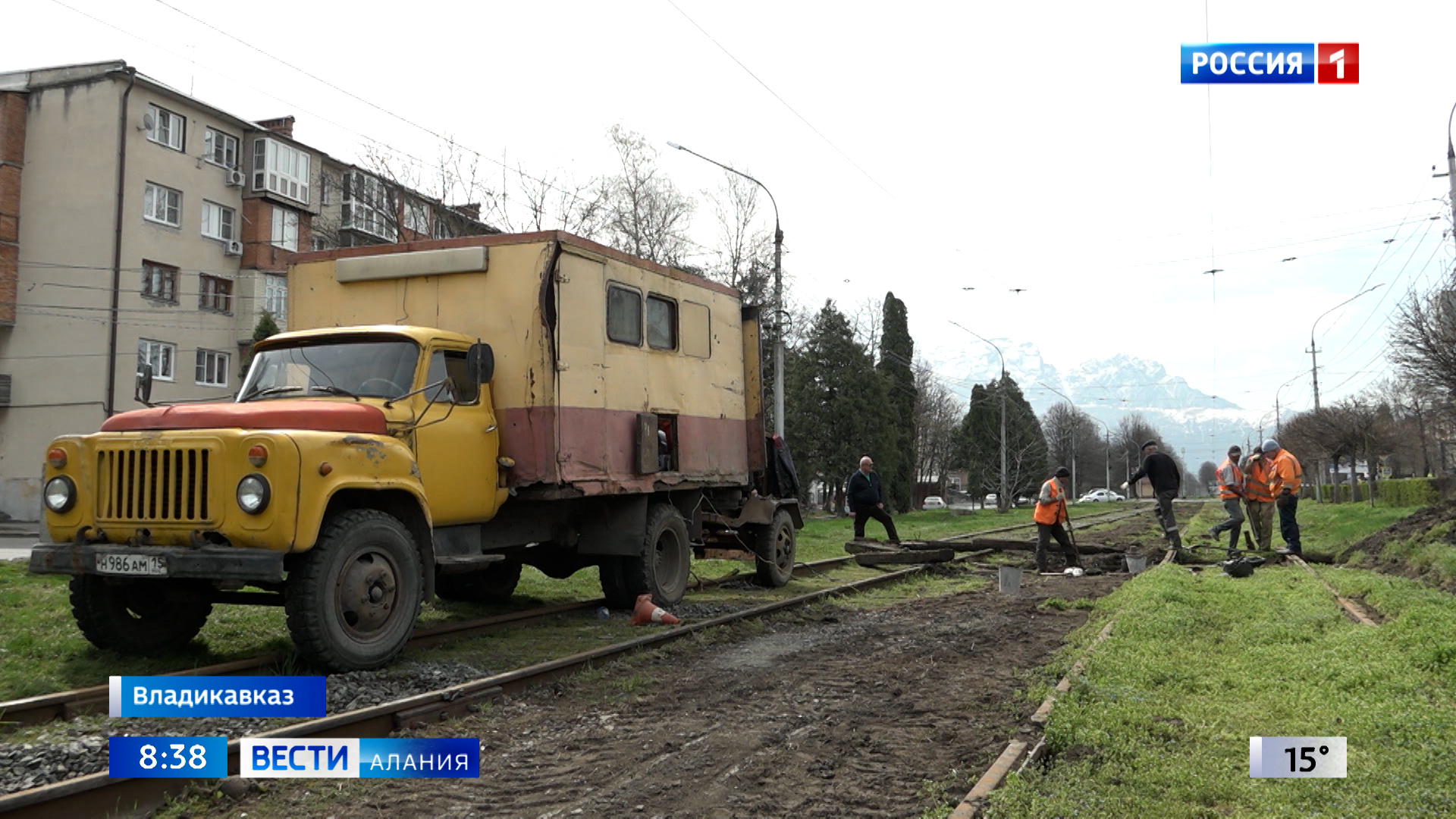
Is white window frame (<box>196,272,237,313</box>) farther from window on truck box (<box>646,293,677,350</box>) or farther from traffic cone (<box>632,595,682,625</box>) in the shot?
traffic cone (<box>632,595,682,625</box>)

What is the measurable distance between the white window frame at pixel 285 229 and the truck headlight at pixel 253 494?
3391 cm

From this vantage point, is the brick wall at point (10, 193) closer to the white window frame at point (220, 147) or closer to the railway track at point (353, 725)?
the white window frame at point (220, 147)

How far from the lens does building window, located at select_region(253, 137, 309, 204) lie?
3684 centimetres

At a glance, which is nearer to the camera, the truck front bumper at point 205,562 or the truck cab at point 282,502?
the truck front bumper at point 205,562

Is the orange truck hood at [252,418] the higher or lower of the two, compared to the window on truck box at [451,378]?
lower

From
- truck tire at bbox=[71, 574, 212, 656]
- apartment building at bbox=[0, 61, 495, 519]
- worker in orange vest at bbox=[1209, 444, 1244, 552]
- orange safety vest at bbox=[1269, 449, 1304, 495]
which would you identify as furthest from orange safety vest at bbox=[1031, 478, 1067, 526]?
apartment building at bbox=[0, 61, 495, 519]

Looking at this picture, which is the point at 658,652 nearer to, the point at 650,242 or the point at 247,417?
the point at 247,417

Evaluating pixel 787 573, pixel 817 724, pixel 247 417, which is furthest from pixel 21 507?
pixel 817 724

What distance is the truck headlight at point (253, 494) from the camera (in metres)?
6.32

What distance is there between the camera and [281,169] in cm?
3747

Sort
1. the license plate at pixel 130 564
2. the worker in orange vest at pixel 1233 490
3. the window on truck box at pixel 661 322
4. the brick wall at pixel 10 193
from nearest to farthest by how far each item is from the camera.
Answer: the license plate at pixel 130 564, the window on truck box at pixel 661 322, the worker in orange vest at pixel 1233 490, the brick wall at pixel 10 193

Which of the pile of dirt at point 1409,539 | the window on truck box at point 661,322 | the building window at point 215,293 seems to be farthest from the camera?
the building window at point 215,293

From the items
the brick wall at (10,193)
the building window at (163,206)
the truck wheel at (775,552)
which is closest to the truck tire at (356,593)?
the truck wheel at (775,552)

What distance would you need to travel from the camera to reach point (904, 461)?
1939 inches
